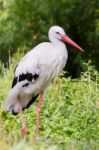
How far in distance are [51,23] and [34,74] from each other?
13732 millimetres

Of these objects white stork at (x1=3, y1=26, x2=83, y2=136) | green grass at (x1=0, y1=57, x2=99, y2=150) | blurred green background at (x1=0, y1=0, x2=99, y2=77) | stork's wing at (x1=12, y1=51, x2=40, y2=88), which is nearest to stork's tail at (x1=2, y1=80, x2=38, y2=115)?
white stork at (x1=3, y1=26, x2=83, y2=136)

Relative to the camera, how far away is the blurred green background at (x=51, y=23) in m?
25.0

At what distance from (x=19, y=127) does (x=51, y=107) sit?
0.80 m

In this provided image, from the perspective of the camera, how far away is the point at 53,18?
25.5 metres

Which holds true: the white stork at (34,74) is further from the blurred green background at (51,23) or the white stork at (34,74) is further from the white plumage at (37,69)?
the blurred green background at (51,23)

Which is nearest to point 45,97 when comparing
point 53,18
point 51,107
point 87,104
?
point 51,107

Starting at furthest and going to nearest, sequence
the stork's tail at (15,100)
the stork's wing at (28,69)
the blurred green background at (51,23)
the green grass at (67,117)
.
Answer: the blurred green background at (51,23) → the stork's tail at (15,100) → the stork's wing at (28,69) → the green grass at (67,117)

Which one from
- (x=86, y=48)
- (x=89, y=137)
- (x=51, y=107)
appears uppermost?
(x=86, y=48)

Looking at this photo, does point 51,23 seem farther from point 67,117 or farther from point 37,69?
point 37,69

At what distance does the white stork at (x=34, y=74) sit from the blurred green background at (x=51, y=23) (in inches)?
495

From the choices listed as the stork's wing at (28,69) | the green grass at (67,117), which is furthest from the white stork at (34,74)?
the green grass at (67,117)

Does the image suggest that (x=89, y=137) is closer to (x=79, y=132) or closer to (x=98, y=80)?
(x=79, y=132)

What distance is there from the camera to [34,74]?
11.7 metres

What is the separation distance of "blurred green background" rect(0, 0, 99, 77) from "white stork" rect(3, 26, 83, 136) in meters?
12.6
